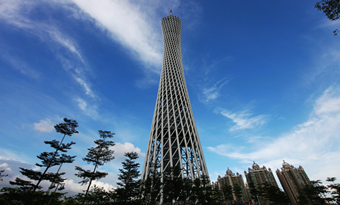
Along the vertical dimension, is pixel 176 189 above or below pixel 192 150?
below

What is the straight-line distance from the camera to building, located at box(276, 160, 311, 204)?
66250 millimetres

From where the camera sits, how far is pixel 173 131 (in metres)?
21.5

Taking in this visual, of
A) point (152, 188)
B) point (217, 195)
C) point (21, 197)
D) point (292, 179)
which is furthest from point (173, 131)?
point (292, 179)

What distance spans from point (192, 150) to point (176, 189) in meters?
7.38

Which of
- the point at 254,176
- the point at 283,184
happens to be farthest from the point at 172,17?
the point at 283,184

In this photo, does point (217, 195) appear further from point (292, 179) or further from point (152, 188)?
point (292, 179)

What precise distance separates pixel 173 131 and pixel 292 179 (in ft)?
263

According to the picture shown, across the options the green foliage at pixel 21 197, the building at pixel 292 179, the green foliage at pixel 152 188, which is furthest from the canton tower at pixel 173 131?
the building at pixel 292 179

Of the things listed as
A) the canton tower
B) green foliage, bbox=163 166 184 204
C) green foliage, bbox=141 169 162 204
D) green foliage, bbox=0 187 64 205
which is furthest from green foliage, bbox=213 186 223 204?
green foliage, bbox=0 187 64 205

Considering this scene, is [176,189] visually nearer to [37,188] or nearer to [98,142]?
[98,142]

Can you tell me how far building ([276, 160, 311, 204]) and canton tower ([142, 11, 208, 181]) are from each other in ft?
236

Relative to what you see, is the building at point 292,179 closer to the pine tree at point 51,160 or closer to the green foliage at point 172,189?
the green foliage at point 172,189

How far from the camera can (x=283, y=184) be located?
244ft

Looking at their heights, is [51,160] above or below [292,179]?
below
